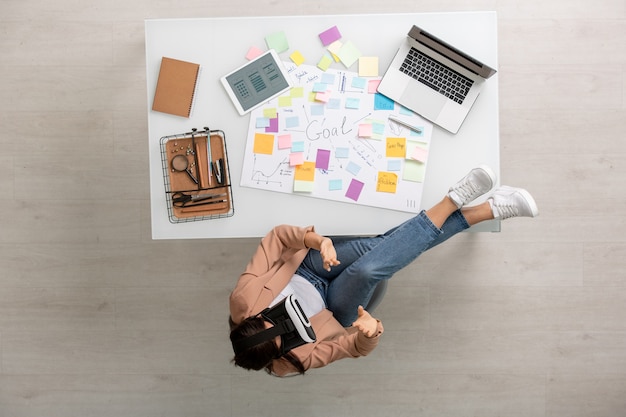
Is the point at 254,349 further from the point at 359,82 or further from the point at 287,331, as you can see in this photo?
the point at 359,82

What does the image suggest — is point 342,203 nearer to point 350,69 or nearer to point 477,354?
point 350,69

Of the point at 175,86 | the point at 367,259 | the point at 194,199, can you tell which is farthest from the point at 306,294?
the point at 175,86

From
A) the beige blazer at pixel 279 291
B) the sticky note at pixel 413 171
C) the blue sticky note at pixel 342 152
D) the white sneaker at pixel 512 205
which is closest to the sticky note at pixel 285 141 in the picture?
the blue sticky note at pixel 342 152

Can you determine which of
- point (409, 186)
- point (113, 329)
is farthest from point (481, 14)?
point (113, 329)

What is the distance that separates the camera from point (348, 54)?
164 cm

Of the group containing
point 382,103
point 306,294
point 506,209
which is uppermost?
point 382,103

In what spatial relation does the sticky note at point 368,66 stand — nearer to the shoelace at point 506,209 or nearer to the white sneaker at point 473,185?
the white sneaker at point 473,185

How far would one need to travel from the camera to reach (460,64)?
1605 millimetres

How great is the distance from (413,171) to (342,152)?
0.76 feet

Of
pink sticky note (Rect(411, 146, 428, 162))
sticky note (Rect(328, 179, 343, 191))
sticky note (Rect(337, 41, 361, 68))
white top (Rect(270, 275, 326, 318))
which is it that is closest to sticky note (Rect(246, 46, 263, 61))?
sticky note (Rect(337, 41, 361, 68))

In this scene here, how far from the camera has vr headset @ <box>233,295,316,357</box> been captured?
142 centimetres

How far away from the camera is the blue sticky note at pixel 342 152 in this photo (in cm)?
164

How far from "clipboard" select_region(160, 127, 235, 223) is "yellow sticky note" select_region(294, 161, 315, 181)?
0.72 ft

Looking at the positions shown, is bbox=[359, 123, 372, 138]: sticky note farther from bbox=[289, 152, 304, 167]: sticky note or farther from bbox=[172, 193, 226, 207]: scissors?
bbox=[172, 193, 226, 207]: scissors
